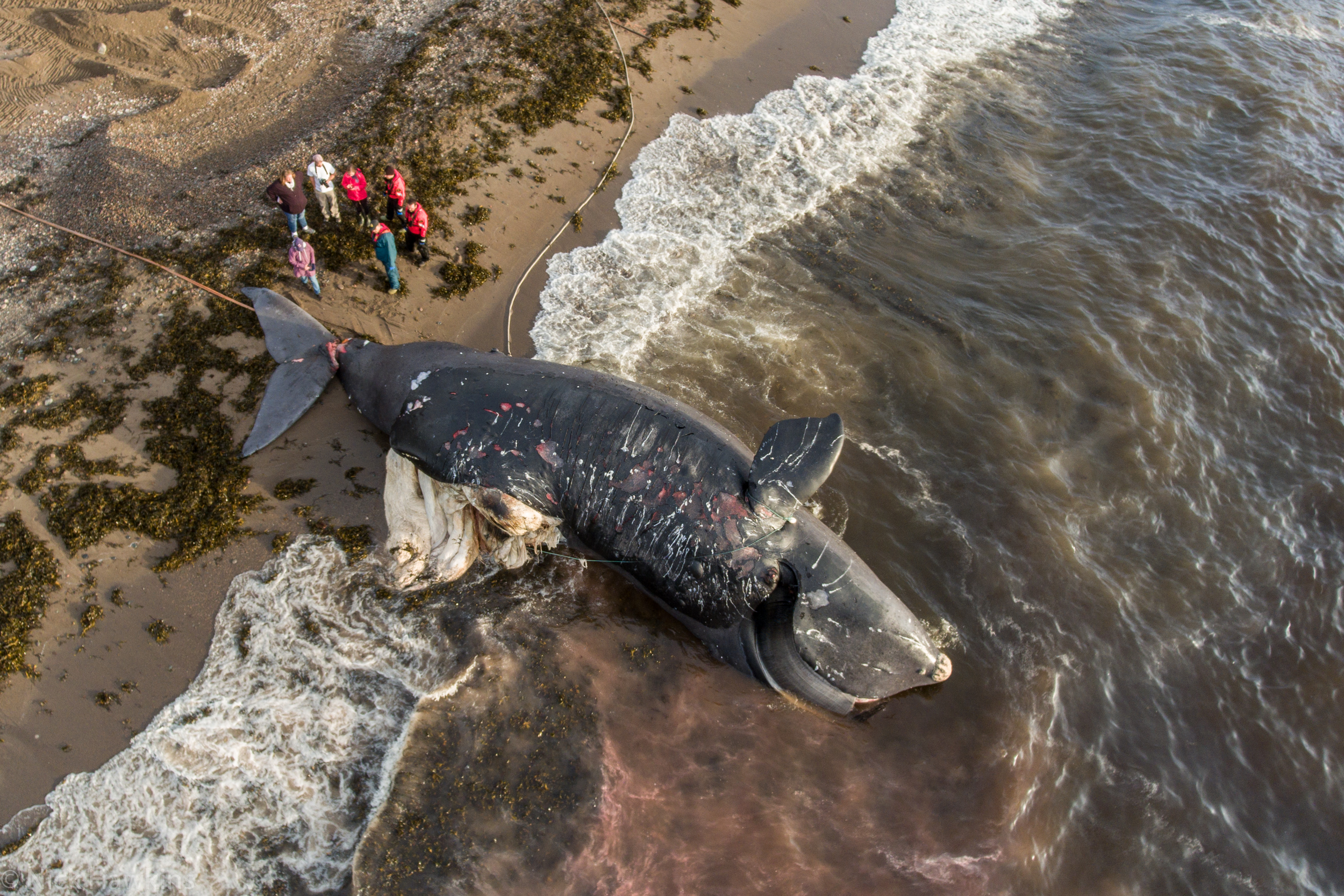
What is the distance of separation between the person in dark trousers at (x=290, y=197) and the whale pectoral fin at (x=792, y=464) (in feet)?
22.9

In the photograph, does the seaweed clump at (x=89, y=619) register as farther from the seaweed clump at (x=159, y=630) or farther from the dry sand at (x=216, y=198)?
the seaweed clump at (x=159, y=630)

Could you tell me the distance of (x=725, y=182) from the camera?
11.6 m

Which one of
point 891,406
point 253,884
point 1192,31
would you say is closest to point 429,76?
point 891,406

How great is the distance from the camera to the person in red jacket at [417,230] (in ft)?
29.4

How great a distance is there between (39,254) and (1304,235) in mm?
20435

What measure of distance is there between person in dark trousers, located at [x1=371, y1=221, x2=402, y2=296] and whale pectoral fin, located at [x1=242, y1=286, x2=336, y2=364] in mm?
1089

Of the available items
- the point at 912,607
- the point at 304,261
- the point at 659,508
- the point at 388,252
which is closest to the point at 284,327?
the point at 304,261

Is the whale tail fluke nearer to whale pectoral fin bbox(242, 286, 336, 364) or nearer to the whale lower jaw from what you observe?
whale pectoral fin bbox(242, 286, 336, 364)

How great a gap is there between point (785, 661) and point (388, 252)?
7246 mm

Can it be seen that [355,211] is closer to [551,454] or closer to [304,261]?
[304,261]

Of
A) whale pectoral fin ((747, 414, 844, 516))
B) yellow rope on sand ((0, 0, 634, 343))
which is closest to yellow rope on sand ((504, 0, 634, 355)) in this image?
yellow rope on sand ((0, 0, 634, 343))

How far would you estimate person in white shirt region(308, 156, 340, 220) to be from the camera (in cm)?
914

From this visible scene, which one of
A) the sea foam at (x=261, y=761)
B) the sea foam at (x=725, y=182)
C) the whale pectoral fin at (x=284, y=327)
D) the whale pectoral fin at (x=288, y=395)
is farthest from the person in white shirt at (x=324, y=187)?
the sea foam at (x=261, y=761)

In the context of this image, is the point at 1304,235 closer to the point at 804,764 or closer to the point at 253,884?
the point at 804,764
